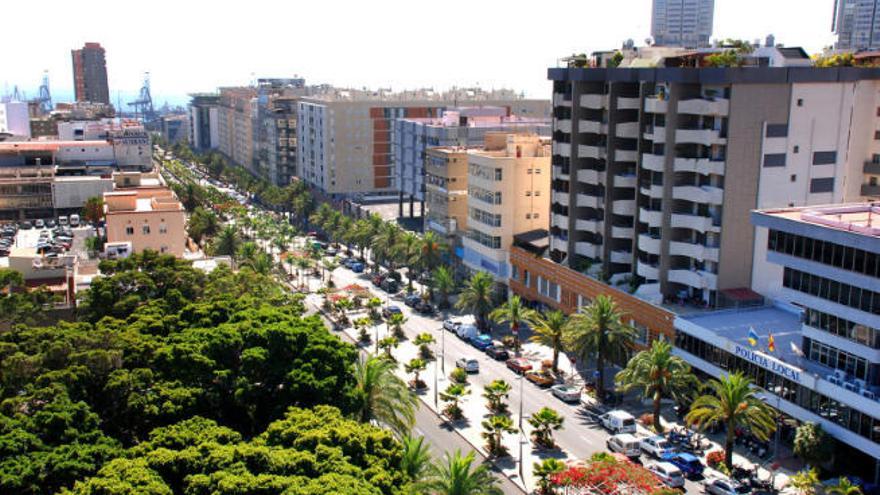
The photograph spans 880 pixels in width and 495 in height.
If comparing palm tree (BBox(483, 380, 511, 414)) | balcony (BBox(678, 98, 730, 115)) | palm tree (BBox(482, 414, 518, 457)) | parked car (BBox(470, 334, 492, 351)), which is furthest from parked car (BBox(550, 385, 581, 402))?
balcony (BBox(678, 98, 730, 115))

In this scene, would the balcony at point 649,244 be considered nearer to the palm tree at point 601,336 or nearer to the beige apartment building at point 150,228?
the palm tree at point 601,336

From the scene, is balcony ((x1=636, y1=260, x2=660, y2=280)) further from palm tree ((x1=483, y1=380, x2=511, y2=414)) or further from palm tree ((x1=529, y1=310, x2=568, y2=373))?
palm tree ((x1=483, y1=380, x2=511, y2=414))

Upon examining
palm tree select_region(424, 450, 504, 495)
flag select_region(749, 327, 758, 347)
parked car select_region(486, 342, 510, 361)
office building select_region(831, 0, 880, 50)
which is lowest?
parked car select_region(486, 342, 510, 361)

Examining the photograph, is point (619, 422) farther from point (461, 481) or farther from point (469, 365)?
point (461, 481)

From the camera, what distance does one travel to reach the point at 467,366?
7450 cm

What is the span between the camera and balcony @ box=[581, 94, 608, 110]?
79500mm

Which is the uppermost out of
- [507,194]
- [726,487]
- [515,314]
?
[507,194]

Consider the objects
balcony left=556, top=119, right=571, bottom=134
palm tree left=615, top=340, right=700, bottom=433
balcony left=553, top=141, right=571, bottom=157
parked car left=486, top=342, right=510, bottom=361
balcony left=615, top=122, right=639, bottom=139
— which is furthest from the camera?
balcony left=553, top=141, right=571, bottom=157

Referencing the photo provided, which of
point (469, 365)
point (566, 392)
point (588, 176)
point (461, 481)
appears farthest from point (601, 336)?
point (461, 481)

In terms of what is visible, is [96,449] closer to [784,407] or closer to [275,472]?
[275,472]

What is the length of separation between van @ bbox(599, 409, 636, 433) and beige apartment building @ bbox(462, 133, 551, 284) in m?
35.6

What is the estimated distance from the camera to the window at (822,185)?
69.4 m

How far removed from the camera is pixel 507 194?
92312mm

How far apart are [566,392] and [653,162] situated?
21.3 metres
